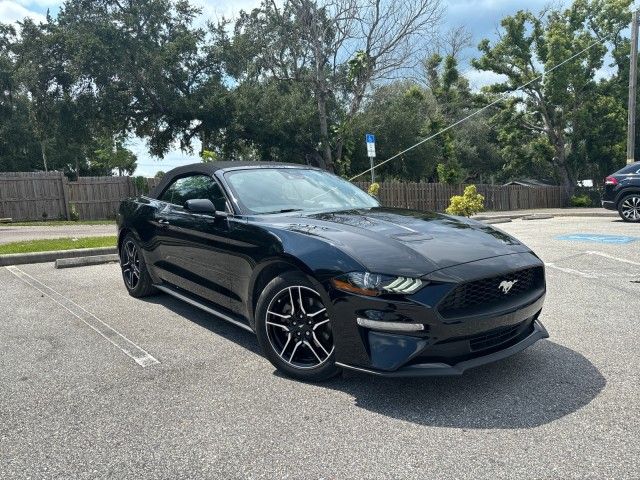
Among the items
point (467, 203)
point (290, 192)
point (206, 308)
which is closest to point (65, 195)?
point (467, 203)

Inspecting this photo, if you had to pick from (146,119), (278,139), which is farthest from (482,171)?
(146,119)

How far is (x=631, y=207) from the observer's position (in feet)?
42.5

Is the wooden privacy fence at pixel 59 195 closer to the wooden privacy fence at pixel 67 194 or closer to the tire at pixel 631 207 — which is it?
the wooden privacy fence at pixel 67 194

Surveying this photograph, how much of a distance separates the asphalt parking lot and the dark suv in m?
9.76

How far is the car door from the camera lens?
3.97 m

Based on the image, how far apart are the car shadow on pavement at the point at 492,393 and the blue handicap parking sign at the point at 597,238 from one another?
22.1ft

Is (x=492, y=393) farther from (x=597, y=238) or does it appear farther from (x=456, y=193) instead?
(x=456, y=193)

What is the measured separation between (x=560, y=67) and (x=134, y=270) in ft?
103

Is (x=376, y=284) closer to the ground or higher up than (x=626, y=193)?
closer to the ground

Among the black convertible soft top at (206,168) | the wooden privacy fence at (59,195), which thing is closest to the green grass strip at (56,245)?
→ the black convertible soft top at (206,168)

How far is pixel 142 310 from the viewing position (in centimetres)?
516

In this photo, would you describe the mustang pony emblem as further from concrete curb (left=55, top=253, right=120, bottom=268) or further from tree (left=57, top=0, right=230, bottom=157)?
tree (left=57, top=0, right=230, bottom=157)

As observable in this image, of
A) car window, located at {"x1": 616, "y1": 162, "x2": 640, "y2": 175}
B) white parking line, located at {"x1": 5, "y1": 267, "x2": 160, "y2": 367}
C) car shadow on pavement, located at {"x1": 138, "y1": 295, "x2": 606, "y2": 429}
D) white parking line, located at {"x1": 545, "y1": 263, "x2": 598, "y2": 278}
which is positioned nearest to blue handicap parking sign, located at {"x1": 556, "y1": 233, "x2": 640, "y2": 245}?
white parking line, located at {"x1": 545, "y1": 263, "x2": 598, "y2": 278}

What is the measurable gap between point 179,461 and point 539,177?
54.6m
